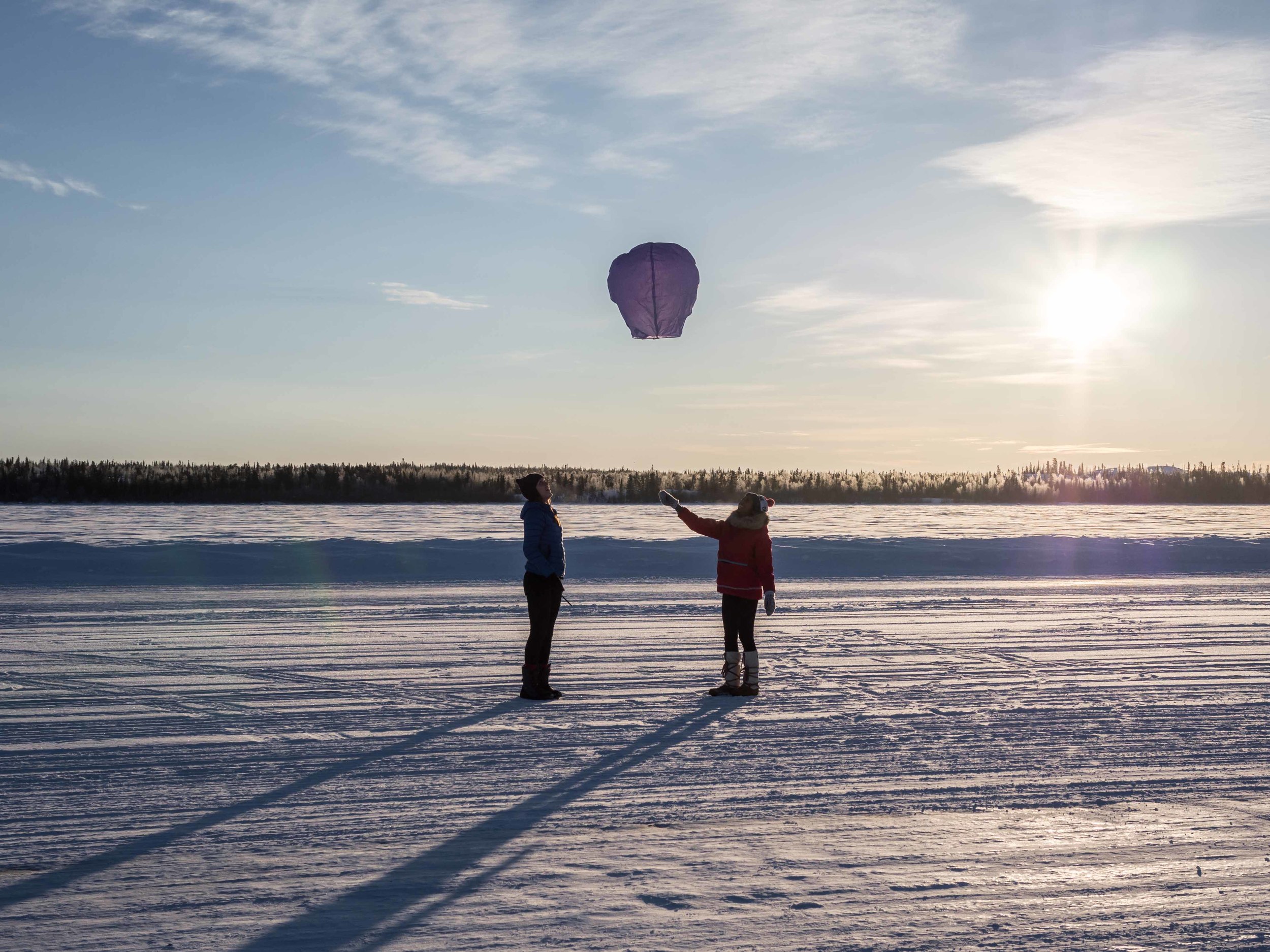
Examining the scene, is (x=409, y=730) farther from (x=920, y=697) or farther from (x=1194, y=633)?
(x=1194, y=633)

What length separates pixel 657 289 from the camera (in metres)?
11.6

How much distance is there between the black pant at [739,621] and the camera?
9.01 meters

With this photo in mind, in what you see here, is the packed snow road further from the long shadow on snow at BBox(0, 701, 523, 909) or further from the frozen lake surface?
the frozen lake surface

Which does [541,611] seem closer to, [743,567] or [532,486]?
[532,486]

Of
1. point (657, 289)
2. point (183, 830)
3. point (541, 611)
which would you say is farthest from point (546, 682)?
point (657, 289)

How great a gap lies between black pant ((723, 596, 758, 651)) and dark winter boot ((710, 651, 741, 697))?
14 centimetres

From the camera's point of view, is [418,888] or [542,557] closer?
[418,888]

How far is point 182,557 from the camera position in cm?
1941

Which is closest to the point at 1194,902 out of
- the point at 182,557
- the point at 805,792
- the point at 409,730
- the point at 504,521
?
the point at 805,792

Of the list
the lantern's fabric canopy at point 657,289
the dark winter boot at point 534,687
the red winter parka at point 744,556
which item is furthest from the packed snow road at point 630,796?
the lantern's fabric canopy at point 657,289

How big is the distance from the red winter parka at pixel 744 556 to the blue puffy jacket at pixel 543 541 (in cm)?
110

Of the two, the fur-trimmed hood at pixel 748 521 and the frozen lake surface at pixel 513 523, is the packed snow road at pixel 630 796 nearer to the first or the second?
the fur-trimmed hood at pixel 748 521

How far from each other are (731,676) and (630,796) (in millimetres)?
3118

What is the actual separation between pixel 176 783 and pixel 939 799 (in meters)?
4.20
